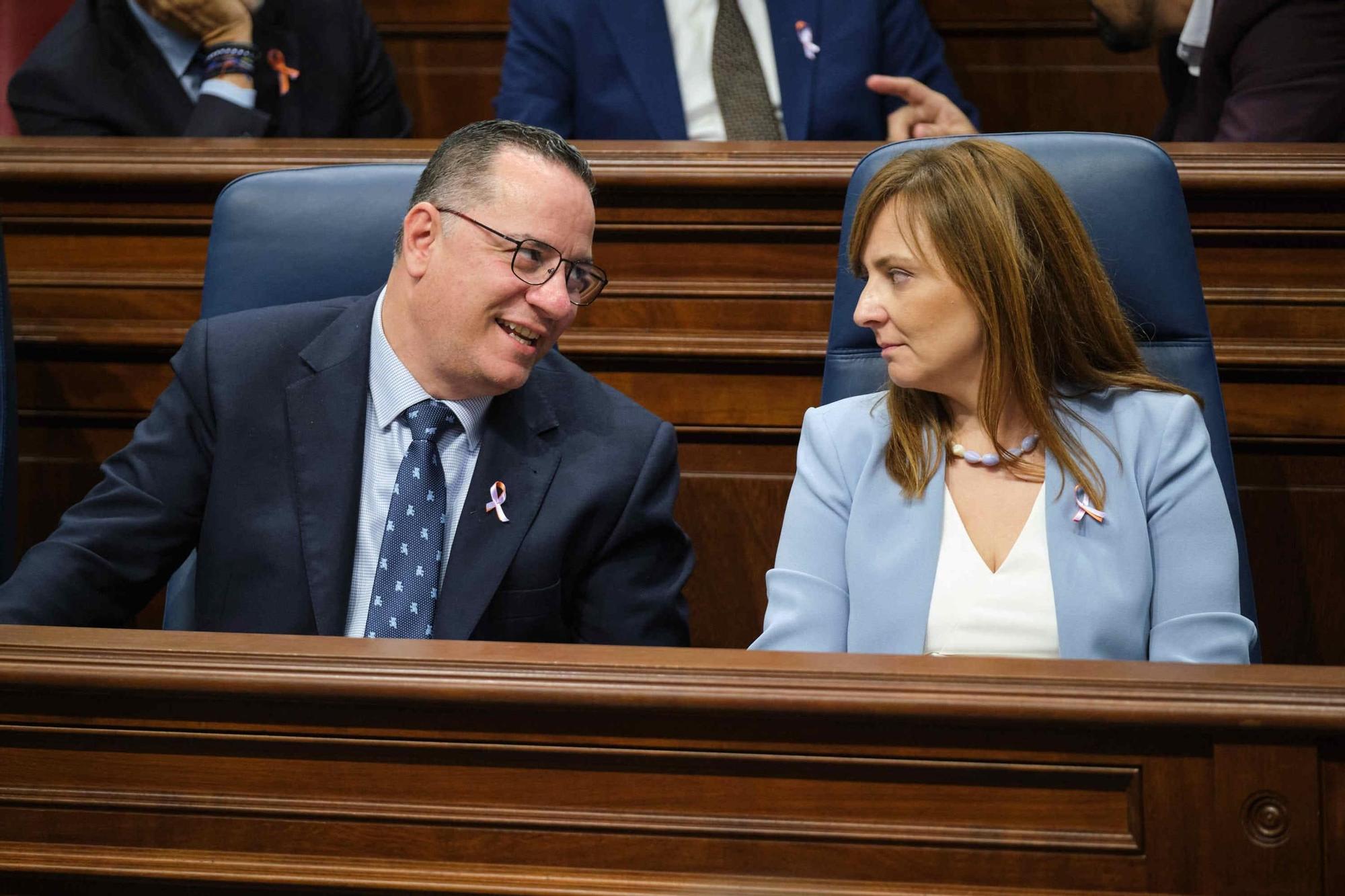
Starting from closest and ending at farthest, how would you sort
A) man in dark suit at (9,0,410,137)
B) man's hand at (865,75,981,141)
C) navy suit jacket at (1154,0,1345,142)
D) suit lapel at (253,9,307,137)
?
navy suit jacket at (1154,0,1345,142) < man's hand at (865,75,981,141) < man in dark suit at (9,0,410,137) < suit lapel at (253,9,307,137)

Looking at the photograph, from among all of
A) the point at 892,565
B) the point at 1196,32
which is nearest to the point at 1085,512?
the point at 892,565

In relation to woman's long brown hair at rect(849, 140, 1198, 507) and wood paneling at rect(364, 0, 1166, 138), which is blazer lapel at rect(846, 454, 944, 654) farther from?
wood paneling at rect(364, 0, 1166, 138)

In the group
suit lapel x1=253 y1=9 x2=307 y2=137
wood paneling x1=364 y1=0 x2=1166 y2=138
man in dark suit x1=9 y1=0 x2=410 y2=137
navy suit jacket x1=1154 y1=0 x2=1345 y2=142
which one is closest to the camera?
navy suit jacket x1=1154 y1=0 x2=1345 y2=142

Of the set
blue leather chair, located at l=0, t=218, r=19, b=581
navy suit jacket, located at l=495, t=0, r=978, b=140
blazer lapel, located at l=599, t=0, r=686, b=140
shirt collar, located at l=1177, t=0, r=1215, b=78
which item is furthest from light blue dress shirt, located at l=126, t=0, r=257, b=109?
shirt collar, located at l=1177, t=0, r=1215, b=78

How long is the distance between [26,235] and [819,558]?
1.10m

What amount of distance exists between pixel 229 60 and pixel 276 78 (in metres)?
0.09

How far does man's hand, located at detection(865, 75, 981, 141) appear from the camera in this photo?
1841mm

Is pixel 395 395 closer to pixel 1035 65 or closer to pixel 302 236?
pixel 302 236

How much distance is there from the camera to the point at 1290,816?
29.3 inches

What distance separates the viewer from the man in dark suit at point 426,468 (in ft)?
4.10

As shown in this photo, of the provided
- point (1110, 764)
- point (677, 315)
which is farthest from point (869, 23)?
point (1110, 764)

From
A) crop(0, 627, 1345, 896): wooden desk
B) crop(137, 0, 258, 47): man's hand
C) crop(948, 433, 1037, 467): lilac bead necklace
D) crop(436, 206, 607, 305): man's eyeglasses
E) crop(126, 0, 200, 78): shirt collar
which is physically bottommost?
crop(0, 627, 1345, 896): wooden desk

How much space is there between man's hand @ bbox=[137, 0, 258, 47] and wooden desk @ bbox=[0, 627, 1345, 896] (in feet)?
4.48

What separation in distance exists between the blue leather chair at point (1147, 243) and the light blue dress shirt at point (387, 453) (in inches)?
15.6
